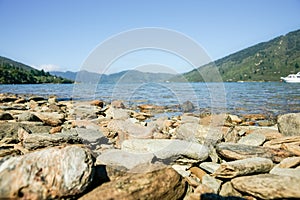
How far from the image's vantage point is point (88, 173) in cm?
351

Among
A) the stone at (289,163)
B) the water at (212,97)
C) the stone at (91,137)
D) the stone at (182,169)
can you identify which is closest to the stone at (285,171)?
the stone at (289,163)

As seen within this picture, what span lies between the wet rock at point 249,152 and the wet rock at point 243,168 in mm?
744

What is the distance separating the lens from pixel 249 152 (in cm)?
550

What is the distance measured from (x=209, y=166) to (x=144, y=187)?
6.16ft

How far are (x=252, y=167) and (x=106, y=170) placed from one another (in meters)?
2.60

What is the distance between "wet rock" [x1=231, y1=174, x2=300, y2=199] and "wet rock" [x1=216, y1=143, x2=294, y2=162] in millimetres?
1179

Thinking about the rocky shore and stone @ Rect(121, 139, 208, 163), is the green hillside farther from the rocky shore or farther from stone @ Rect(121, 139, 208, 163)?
stone @ Rect(121, 139, 208, 163)

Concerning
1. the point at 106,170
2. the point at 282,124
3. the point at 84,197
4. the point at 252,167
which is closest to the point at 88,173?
the point at 84,197

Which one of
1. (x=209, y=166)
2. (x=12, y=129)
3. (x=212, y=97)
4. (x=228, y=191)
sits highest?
(x=12, y=129)

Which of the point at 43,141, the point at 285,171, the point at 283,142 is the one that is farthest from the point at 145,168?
the point at 283,142

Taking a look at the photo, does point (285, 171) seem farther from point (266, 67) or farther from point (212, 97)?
point (266, 67)

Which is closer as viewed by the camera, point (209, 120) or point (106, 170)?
point (106, 170)

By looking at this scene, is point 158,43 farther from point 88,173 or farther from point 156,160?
point 88,173

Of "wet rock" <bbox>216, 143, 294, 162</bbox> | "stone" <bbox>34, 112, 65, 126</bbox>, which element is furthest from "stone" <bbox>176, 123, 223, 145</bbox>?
"stone" <bbox>34, 112, 65, 126</bbox>
